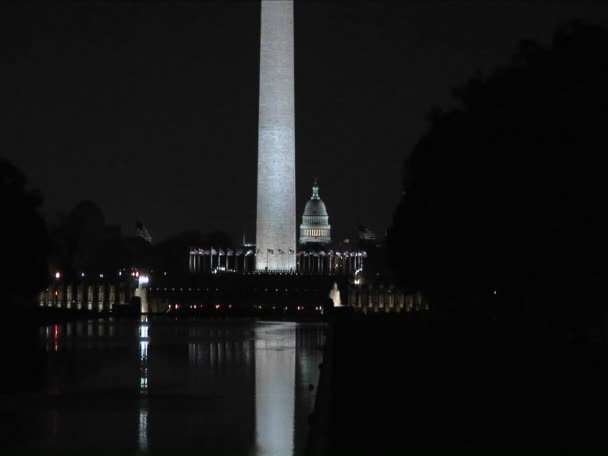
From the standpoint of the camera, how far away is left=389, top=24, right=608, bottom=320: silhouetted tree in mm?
30594

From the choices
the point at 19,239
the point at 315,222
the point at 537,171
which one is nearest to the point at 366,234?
the point at 315,222

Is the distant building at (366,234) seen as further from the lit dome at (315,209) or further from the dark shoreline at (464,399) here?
the dark shoreline at (464,399)

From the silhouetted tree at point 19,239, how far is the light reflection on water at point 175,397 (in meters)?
15.0

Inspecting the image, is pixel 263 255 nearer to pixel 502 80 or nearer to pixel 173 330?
pixel 173 330

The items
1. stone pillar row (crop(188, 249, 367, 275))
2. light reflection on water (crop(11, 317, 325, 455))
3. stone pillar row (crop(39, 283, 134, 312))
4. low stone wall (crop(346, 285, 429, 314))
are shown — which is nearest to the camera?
light reflection on water (crop(11, 317, 325, 455))

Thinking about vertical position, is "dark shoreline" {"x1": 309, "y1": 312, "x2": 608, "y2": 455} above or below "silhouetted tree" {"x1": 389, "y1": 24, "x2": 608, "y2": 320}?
below

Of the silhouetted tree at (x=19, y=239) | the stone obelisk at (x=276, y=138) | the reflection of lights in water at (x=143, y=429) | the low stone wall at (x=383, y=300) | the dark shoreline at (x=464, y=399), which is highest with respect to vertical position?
the stone obelisk at (x=276, y=138)

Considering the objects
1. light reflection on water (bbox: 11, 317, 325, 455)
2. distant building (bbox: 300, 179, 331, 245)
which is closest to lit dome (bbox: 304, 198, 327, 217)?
distant building (bbox: 300, 179, 331, 245)

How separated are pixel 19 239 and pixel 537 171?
28886 millimetres

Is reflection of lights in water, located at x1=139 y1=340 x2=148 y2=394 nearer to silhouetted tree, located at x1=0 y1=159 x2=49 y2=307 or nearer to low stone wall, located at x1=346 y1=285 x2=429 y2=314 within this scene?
silhouetted tree, located at x1=0 y1=159 x2=49 y2=307

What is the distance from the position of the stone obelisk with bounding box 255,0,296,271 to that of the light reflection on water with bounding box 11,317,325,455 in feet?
192

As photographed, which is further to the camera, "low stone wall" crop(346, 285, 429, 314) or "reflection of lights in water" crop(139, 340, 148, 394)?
"low stone wall" crop(346, 285, 429, 314)

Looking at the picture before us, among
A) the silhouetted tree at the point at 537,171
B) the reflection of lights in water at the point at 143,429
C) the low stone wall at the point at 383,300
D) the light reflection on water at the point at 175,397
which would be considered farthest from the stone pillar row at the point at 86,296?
the reflection of lights in water at the point at 143,429

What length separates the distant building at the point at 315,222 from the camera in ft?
600
